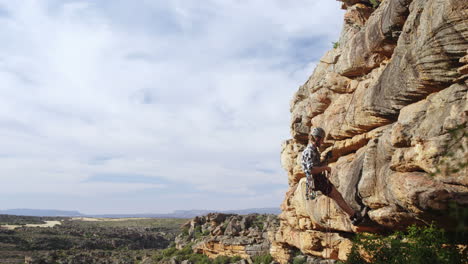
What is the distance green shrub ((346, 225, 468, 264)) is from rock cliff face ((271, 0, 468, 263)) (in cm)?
43

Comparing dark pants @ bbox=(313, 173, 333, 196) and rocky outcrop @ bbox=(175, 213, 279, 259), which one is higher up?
dark pants @ bbox=(313, 173, 333, 196)

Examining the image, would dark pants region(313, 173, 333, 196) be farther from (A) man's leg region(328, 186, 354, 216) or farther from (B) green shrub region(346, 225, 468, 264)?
(B) green shrub region(346, 225, 468, 264)

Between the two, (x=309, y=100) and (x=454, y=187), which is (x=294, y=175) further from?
(x=454, y=187)

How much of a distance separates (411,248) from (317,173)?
4.00 meters

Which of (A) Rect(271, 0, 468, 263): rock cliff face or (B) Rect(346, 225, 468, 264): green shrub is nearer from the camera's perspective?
(A) Rect(271, 0, 468, 263): rock cliff face

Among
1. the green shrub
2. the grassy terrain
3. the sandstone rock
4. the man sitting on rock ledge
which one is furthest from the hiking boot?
the grassy terrain

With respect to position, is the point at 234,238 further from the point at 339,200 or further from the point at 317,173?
the point at 317,173

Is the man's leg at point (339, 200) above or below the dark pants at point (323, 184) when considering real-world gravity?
below

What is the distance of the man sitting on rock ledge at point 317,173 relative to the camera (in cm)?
1316

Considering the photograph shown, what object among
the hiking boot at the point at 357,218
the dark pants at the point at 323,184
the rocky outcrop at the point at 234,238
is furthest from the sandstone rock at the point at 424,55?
the rocky outcrop at the point at 234,238

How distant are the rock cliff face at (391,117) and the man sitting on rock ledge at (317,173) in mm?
898

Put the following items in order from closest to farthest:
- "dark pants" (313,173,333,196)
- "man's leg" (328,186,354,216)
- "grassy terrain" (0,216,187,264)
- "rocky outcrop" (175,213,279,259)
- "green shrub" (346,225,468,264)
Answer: "green shrub" (346,225,468,264) → "man's leg" (328,186,354,216) → "dark pants" (313,173,333,196) → "rocky outcrop" (175,213,279,259) → "grassy terrain" (0,216,187,264)

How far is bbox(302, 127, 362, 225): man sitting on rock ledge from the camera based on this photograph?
43.2ft

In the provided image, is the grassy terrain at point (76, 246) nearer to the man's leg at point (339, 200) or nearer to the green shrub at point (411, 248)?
the green shrub at point (411, 248)
